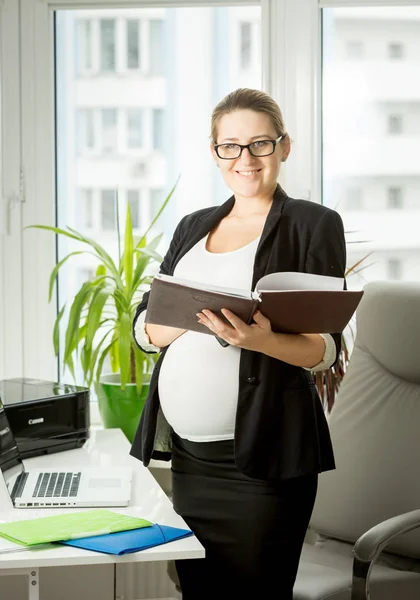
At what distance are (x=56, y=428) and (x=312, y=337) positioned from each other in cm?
94

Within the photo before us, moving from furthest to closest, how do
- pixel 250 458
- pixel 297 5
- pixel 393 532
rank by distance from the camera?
pixel 297 5 → pixel 393 532 → pixel 250 458

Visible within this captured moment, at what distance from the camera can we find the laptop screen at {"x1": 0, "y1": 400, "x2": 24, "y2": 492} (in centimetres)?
176

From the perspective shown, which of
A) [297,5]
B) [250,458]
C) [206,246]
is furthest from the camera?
[297,5]

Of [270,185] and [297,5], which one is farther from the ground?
[297,5]

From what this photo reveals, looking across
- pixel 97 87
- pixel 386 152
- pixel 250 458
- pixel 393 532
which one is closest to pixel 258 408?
pixel 250 458

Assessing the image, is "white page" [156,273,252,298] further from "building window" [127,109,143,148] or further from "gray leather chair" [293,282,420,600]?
"building window" [127,109,143,148]

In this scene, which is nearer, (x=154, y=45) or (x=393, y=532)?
(x=393, y=532)

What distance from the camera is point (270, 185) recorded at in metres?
1.70

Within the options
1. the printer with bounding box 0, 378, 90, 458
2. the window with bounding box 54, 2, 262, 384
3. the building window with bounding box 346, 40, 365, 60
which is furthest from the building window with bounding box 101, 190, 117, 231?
the building window with bounding box 346, 40, 365, 60

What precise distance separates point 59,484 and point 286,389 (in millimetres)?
588

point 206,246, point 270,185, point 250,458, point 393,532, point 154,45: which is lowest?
point 393,532

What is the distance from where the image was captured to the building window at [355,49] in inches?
112

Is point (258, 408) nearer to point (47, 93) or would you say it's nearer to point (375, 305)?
point (375, 305)

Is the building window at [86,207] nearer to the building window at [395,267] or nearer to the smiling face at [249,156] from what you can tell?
the building window at [395,267]
